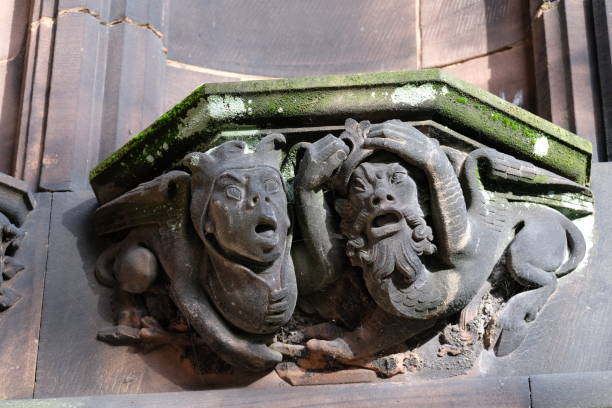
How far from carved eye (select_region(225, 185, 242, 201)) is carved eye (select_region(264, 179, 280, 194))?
0.25 feet

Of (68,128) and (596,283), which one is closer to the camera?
(596,283)

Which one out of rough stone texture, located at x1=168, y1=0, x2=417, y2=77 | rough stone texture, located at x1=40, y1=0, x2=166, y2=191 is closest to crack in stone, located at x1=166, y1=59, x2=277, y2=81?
rough stone texture, located at x1=168, y1=0, x2=417, y2=77

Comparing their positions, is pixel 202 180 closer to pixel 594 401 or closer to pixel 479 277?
pixel 479 277

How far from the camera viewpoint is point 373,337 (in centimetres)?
303

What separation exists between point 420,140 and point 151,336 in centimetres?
98

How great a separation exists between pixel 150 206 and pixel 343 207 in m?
0.62

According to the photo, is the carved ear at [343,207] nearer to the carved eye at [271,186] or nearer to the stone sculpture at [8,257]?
the carved eye at [271,186]

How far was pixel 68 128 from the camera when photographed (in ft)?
11.7

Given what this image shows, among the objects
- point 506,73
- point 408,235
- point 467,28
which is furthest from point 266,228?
point 467,28

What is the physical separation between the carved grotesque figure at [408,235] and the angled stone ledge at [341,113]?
0.07m

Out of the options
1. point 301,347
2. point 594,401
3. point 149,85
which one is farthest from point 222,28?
point 594,401

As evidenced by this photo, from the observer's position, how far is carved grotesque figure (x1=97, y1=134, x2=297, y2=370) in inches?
115

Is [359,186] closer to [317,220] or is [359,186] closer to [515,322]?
[317,220]

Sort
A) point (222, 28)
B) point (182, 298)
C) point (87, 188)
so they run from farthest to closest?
point (222, 28)
point (87, 188)
point (182, 298)
